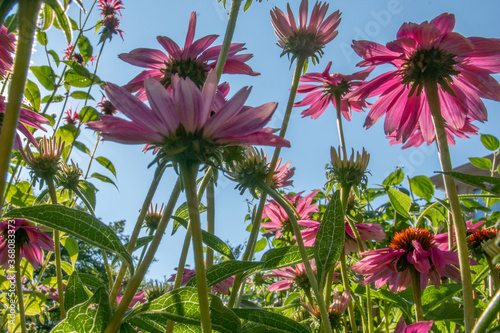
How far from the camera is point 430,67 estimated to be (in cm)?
91

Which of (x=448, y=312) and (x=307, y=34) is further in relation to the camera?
(x=307, y=34)

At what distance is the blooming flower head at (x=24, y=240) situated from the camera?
1.26 metres

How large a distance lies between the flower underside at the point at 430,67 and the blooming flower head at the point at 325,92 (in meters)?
0.45

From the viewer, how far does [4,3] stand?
467 mm

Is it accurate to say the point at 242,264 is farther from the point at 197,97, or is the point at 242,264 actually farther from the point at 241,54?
the point at 241,54

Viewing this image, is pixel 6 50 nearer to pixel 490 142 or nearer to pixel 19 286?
pixel 19 286

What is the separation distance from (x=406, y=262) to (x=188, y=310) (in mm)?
783

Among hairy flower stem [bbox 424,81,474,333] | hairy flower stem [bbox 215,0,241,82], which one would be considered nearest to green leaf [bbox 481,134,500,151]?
hairy flower stem [bbox 424,81,474,333]

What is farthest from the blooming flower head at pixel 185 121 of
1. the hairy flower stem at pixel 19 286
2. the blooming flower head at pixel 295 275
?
the blooming flower head at pixel 295 275

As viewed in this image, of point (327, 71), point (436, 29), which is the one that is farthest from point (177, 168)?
point (327, 71)

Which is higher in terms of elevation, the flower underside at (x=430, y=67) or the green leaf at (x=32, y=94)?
the green leaf at (x=32, y=94)

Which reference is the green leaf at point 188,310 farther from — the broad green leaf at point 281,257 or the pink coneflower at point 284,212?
the pink coneflower at point 284,212

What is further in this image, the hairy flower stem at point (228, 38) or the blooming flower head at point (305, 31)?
the blooming flower head at point (305, 31)

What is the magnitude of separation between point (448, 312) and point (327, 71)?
858 millimetres
